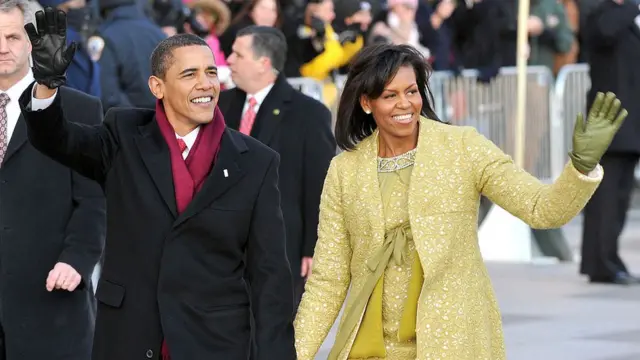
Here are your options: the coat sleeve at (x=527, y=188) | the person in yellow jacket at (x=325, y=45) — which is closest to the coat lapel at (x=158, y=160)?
the coat sleeve at (x=527, y=188)

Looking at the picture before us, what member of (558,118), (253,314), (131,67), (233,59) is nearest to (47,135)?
(253,314)

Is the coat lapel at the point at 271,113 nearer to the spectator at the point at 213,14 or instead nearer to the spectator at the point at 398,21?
the spectator at the point at 213,14

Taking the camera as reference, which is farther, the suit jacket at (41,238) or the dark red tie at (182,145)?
the suit jacket at (41,238)

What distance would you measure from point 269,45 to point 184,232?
4646mm

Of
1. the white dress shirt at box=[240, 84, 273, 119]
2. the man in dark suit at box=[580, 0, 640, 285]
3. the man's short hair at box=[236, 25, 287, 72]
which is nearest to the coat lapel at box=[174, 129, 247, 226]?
the white dress shirt at box=[240, 84, 273, 119]

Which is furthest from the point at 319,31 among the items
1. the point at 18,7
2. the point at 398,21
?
the point at 18,7

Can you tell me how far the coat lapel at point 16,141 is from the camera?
21.8ft

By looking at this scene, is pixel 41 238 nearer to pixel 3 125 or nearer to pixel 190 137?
pixel 3 125

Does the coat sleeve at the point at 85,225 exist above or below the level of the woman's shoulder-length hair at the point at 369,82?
below

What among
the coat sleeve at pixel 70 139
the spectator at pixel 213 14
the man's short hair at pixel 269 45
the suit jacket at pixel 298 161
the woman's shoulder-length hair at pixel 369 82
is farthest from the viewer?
the spectator at pixel 213 14

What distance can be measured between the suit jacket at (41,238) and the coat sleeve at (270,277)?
137cm

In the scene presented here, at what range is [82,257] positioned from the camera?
6691 mm

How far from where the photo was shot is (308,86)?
49.3 feet

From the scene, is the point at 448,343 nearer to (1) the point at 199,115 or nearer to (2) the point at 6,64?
(1) the point at 199,115
